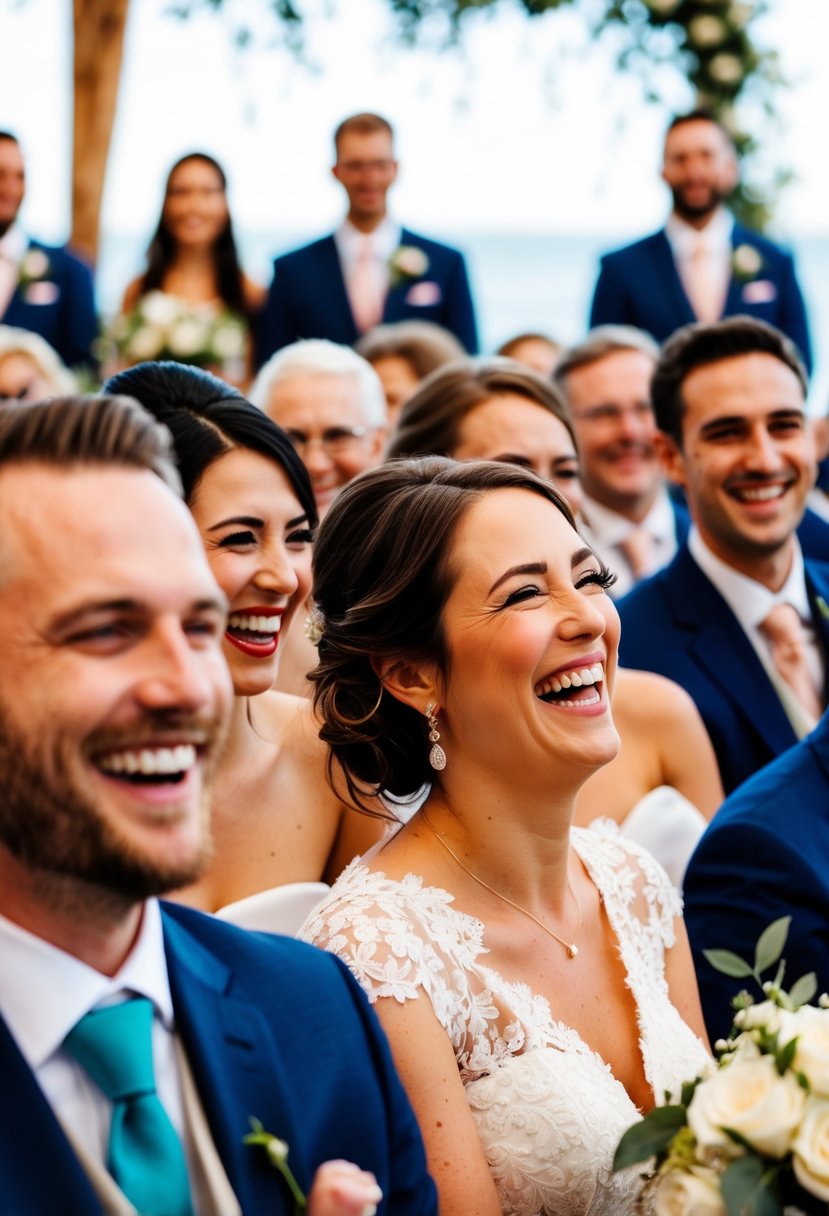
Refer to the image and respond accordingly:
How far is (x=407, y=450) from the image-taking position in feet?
15.5

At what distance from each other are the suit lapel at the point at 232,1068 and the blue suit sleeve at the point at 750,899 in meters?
1.42

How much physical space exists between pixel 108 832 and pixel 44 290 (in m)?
7.06

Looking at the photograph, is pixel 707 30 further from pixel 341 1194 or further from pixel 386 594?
pixel 341 1194

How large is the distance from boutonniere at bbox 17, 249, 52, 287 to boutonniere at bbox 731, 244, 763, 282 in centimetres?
347

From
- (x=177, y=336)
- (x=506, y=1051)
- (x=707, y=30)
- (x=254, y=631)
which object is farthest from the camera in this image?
(x=707, y=30)

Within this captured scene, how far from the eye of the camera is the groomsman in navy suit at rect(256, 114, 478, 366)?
26.7 feet

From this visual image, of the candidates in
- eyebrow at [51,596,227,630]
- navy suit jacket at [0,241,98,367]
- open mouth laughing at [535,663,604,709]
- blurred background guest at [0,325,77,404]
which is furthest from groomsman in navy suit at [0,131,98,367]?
eyebrow at [51,596,227,630]

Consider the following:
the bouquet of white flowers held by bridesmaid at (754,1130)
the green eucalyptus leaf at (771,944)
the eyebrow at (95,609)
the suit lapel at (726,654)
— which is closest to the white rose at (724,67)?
the suit lapel at (726,654)

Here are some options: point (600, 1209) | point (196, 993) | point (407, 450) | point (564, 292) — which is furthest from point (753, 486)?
point (564, 292)

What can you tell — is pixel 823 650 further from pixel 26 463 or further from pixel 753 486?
pixel 26 463

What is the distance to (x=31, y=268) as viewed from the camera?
27.1 ft

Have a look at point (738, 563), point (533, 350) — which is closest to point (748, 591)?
point (738, 563)

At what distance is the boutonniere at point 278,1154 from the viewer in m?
1.86

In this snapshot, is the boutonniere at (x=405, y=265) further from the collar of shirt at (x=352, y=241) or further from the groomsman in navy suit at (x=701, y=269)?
the groomsman in navy suit at (x=701, y=269)
